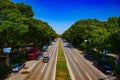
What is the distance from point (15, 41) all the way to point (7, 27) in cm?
782

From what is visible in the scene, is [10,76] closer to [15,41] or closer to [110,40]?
[15,41]

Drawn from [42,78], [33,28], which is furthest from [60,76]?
[33,28]

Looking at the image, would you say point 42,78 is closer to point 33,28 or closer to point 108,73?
point 108,73

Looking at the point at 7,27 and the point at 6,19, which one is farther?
the point at 6,19

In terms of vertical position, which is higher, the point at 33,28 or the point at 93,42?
the point at 33,28

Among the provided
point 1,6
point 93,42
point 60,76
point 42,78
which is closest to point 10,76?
point 42,78

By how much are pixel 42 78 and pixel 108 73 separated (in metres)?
13.8

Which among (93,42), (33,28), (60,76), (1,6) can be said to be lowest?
(60,76)

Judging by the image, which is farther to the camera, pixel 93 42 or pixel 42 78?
pixel 93 42

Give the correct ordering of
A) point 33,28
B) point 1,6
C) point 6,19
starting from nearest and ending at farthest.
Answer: point 6,19, point 1,6, point 33,28

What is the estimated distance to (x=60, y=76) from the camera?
135 feet

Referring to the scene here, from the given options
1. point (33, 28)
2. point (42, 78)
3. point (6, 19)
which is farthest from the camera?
point (33, 28)

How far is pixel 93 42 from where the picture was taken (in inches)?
2894

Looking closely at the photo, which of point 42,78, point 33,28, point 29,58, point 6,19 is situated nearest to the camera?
point 42,78
